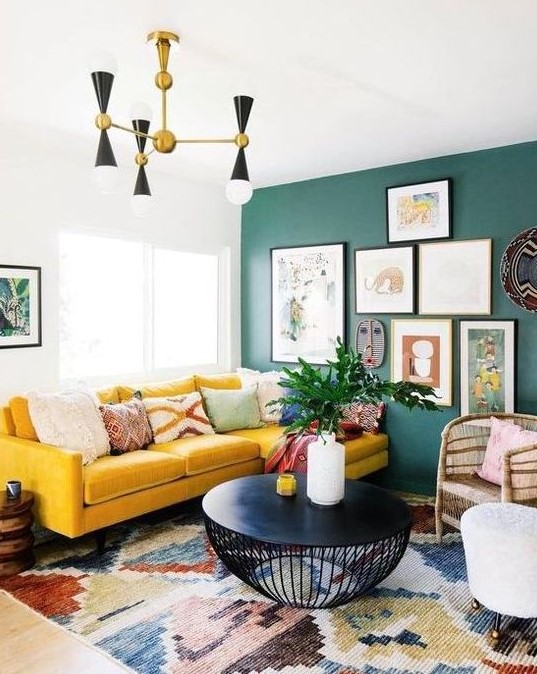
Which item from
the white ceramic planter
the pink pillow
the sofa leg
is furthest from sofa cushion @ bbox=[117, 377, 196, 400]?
Answer: the pink pillow

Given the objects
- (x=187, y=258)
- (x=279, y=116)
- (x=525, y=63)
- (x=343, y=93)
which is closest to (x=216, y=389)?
(x=187, y=258)

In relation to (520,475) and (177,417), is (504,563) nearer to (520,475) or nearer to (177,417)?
(520,475)

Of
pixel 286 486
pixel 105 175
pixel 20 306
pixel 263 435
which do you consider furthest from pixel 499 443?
pixel 20 306

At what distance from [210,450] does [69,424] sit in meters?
0.93

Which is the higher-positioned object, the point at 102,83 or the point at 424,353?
the point at 102,83

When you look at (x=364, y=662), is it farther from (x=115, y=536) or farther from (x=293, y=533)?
(x=115, y=536)

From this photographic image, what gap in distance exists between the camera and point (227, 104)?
127 inches

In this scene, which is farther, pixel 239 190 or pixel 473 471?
pixel 473 471

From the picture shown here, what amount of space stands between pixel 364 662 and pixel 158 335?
3208 mm

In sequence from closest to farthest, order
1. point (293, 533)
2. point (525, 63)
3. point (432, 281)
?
point (293, 533)
point (525, 63)
point (432, 281)

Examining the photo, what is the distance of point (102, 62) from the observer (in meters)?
2.32

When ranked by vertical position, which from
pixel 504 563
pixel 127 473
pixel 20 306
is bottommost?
pixel 504 563

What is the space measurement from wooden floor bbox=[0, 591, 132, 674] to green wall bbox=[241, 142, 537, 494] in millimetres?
2825

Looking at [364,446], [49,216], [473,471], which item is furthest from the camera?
[364,446]
